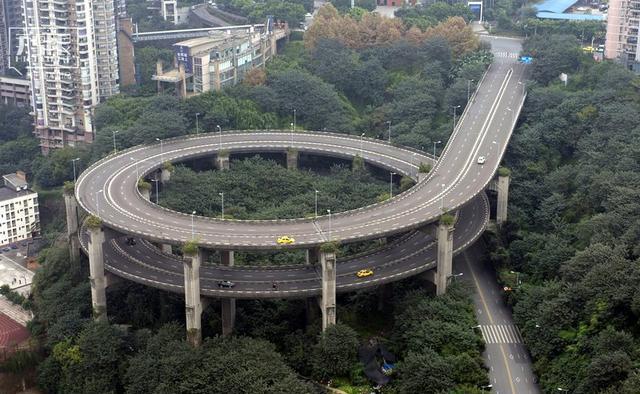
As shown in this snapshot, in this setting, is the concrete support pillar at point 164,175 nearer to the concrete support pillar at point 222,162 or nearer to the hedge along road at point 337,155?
the hedge along road at point 337,155

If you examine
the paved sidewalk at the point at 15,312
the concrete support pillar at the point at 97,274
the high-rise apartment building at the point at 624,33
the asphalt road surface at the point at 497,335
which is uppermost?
the high-rise apartment building at the point at 624,33

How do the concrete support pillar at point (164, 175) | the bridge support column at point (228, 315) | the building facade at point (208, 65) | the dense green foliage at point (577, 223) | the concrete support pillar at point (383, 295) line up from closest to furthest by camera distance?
the dense green foliage at point (577, 223)
the bridge support column at point (228, 315)
the concrete support pillar at point (383, 295)
the concrete support pillar at point (164, 175)
the building facade at point (208, 65)

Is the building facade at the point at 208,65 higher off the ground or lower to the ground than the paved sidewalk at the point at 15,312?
higher

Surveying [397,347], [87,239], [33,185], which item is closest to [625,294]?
[397,347]

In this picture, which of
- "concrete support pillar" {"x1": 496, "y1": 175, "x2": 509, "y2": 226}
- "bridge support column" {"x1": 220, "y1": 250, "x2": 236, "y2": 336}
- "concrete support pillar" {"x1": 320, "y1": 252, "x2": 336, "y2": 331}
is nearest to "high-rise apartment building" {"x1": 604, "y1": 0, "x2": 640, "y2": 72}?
"concrete support pillar" {"x1": 496, "y1": 175, "x2": 509, "y2": 226}

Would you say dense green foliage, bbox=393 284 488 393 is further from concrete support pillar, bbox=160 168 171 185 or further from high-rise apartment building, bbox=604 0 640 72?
high-rise apartment building, bbox=604 0 640 72

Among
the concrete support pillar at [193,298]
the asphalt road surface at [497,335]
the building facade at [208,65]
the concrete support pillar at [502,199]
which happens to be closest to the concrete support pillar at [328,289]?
the concrete support pillar at [193,298]

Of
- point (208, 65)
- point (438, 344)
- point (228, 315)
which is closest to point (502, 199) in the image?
point (438, 344)
